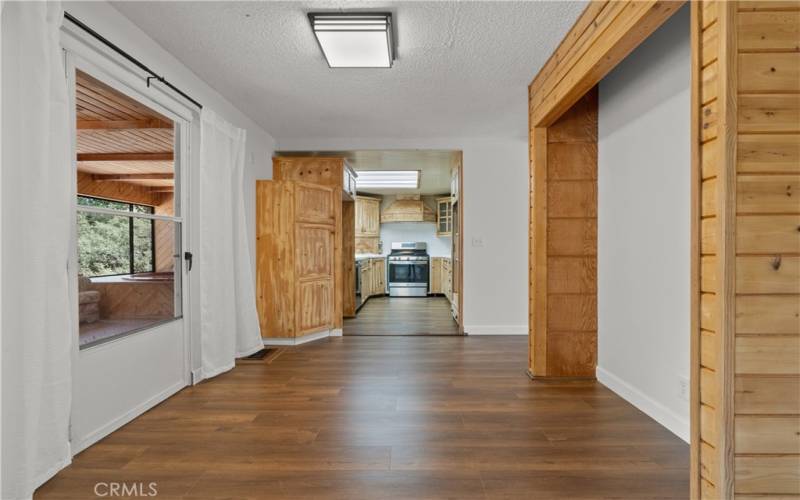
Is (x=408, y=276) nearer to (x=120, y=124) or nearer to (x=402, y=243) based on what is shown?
(x=402, y=243)

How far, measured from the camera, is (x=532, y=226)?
3197 millimetres

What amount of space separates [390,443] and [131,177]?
2.34m

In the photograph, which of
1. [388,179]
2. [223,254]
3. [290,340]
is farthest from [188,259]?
[388,179]

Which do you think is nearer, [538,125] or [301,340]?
[538,125]

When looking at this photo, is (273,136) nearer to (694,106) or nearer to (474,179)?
(474,179)

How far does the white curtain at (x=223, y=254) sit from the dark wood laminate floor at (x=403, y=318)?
1576mm

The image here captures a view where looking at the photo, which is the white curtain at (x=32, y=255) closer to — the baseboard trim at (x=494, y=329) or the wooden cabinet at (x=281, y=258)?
the wooden cabinet at (x=281, y=258)

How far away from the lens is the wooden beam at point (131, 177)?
2.24 m

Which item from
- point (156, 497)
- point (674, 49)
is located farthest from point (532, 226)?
point (156, 497)

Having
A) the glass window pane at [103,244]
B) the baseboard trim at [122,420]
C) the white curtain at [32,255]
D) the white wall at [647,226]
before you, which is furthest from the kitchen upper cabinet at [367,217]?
the white curtain at [32,255]

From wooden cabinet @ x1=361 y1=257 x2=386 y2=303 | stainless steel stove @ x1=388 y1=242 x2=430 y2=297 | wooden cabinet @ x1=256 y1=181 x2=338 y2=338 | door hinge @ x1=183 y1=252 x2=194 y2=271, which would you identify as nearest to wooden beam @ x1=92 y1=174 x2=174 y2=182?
door hinge @ x1=183 y1=252 x2=194 y2=271

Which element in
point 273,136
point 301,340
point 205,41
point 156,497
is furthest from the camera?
point 273,136

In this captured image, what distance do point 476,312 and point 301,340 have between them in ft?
6.93

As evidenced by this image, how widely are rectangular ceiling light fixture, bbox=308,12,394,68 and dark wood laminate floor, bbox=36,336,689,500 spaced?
2.35 meters
